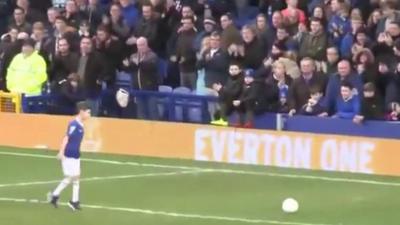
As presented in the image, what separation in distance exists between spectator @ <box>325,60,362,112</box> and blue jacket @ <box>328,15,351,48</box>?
1.38 meters

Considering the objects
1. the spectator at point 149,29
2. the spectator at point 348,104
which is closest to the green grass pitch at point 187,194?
the spectator at point 348,104

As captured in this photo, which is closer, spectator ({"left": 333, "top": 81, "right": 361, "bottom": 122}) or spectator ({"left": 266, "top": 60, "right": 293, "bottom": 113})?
spectator ({"left": 333, "top": 81, "right": 361, "bottom": 122})

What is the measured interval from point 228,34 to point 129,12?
337cm

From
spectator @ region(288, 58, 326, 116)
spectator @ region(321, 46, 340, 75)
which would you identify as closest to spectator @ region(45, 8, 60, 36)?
spectator @ region(288, 58, 326, 116)

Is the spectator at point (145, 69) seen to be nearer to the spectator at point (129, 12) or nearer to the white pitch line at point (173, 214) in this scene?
the spectator at point (129, 12)

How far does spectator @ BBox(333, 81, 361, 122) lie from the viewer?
20375 mm

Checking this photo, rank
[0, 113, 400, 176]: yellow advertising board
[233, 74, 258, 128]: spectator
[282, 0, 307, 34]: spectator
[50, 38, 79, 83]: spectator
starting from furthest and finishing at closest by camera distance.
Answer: [50, 38, 79, 83]: spectator → [282, 0, 307, 34]: spectator → [233, 74, 258, 128]: spectator → [0, 113, 400, 176]: yellow advertising board

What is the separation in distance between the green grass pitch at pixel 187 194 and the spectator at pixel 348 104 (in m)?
1.14

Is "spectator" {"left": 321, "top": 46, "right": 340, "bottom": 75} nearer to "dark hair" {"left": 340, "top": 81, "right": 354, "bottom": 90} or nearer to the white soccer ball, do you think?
"dark hair" {"left": 340, "top": 81, "right": 354, "bottom": 90}

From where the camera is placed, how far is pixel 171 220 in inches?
609

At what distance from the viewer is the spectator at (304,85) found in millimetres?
21094

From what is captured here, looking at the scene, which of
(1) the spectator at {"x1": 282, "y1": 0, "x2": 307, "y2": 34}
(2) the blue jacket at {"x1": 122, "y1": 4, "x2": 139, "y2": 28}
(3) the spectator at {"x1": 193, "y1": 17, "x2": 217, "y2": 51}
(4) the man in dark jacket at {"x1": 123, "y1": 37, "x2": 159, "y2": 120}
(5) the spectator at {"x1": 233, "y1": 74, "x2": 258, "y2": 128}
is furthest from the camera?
(2) the blue jacket at {"x1": 122, "y1": 4, "x2": 139, "y2": 28}

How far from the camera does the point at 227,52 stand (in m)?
22.4

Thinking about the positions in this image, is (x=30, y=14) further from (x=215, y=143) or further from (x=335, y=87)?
(x=335, y=87)
